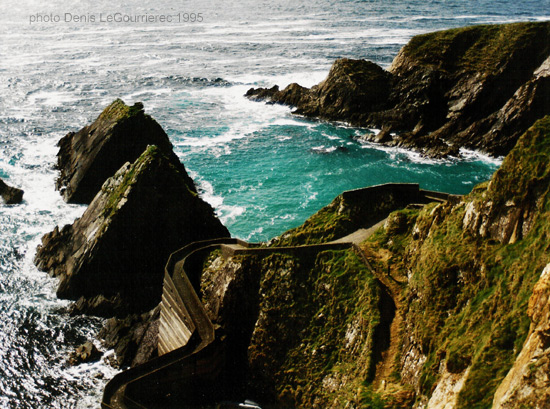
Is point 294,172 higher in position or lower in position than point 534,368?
lower

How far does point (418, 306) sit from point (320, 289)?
21.5ft


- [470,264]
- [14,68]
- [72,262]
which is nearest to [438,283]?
[470,264]

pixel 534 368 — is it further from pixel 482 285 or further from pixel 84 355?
pixel 84 355

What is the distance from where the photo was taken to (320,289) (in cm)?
2784

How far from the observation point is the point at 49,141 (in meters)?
67.9

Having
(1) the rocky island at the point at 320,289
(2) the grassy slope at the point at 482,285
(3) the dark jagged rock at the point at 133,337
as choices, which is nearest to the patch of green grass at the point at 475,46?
(1) the rocky island at the point at 320,289

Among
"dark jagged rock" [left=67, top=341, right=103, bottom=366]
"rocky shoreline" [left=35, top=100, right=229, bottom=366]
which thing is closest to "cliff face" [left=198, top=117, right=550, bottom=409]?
"rocky shoreline" [left=35, top=100, right=229, bottom=366]

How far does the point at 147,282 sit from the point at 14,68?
8194 centimetres

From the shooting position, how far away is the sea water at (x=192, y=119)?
36.3 metres

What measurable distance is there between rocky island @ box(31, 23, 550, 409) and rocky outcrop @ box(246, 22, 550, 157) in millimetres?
31403

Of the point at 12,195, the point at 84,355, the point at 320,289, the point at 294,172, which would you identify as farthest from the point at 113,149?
the point at 320,289

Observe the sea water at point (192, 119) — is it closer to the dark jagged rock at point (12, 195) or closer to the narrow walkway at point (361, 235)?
the dark jagged rock at point (12, 195)

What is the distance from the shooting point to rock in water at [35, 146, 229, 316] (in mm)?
38875

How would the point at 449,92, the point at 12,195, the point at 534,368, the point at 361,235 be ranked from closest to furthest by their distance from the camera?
the point at 534,368
the point at 361,235
the point at 12,195
the point at 449,92
